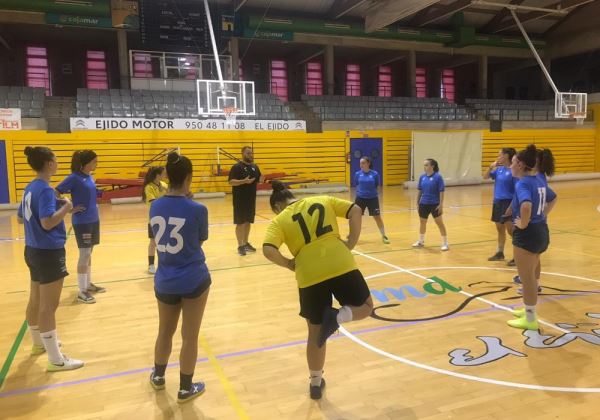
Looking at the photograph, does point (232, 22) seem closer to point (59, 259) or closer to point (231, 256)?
point (231, 256)

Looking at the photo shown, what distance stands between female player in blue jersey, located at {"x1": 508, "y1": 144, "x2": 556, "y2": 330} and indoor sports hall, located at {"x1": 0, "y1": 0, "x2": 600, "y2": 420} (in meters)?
0.05

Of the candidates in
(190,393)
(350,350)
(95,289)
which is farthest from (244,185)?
(190,393)

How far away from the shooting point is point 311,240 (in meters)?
3.20

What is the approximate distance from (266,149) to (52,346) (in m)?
17.4

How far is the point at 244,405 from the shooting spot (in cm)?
341

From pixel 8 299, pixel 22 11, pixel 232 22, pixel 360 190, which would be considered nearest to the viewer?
pixel 8 299

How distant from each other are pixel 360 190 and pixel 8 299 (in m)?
6.14

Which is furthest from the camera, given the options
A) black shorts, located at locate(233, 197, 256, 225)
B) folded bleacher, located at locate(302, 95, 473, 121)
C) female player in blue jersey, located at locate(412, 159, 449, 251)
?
folded bleacher, located at locate(302, 95, 473, 121)

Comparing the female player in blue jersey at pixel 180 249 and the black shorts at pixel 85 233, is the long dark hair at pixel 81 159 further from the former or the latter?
the female player in blue jersey at pixel 180 249

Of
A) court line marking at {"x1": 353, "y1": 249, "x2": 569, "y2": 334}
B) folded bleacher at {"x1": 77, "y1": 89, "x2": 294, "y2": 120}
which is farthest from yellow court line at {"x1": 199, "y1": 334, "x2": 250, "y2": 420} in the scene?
folded bleacher at {"x1": 77, "y1": 89, "x2": 294, "y2": 120}

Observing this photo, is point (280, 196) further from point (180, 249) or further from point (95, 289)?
point (95, 289)

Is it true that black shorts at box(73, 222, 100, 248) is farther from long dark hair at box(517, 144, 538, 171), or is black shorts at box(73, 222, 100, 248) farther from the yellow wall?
the yellow wall

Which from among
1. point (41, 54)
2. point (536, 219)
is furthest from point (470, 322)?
point (41, 54)

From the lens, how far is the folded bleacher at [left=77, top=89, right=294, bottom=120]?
1873 centimetres
